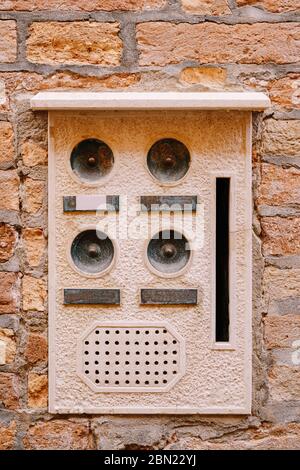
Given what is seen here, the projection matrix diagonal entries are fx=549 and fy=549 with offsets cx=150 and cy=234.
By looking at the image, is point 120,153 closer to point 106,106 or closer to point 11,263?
point 106,106

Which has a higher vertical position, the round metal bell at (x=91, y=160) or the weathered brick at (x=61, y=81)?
the weathered brick at (x=61, y=81)

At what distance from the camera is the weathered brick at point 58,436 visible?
163cm

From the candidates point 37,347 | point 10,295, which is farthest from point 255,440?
point 10,295

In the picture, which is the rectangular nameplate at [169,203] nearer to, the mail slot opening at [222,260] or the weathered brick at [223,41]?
the mail slot opening at [222,260]

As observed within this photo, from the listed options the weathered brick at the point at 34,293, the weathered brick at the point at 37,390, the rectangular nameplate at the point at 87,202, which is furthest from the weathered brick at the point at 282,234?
the weathered brick at the point at 37,390

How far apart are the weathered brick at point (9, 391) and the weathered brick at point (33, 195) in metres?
0.49

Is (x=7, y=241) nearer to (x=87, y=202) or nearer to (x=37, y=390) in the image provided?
(x=87, y=202)

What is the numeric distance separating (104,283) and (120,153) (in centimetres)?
38

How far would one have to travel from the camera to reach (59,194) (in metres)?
1.58

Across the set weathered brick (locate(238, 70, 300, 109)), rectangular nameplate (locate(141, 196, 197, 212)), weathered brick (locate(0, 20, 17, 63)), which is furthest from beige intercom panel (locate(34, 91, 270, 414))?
weathered brick (locate(0, 20, 17, 63))

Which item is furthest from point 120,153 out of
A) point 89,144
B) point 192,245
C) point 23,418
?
point 23,418

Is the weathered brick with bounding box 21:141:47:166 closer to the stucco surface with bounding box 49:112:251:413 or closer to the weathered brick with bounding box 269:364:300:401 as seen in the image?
the stucco surface with bounding box 49:112:251:413

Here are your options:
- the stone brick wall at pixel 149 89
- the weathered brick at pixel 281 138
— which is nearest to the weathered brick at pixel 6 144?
the stone brick wall at pixel 149 89

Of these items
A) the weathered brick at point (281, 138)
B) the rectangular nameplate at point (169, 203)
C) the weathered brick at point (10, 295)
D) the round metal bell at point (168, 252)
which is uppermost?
the weathered brick at point (281, 138)
